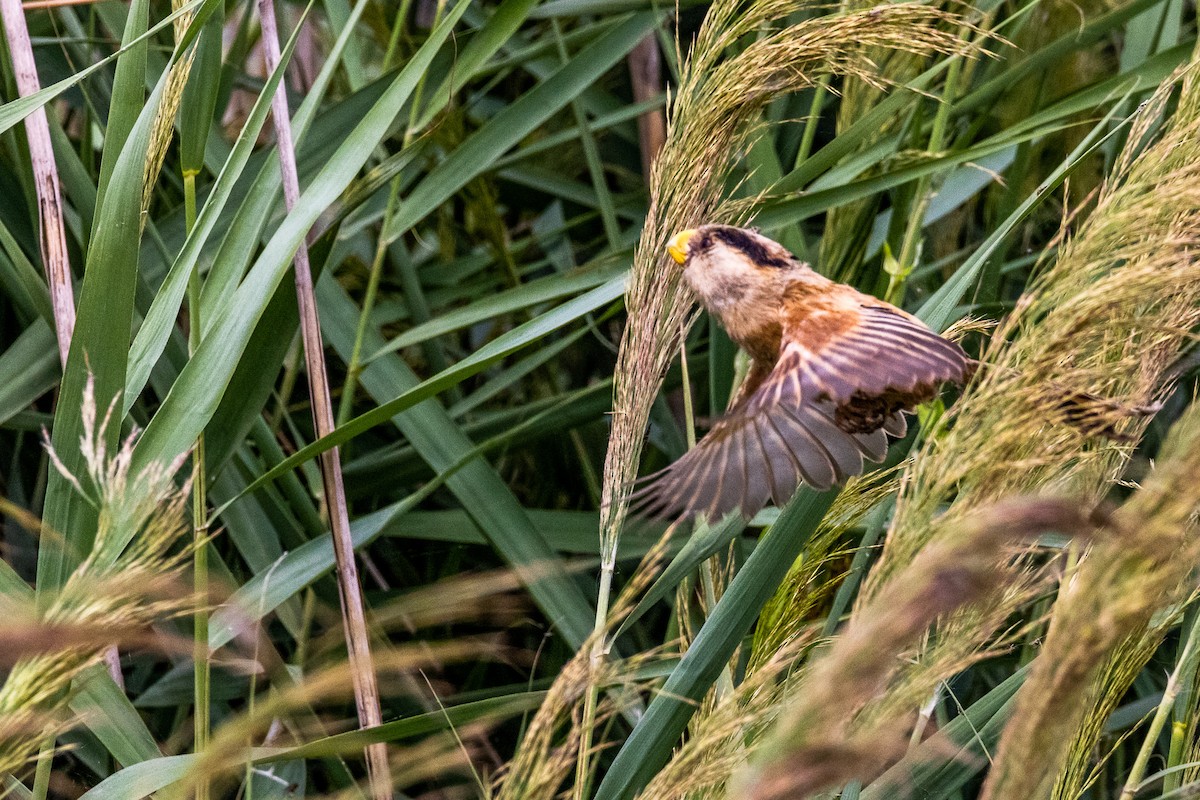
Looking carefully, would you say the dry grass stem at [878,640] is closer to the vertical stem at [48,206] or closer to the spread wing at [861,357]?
the spread wing at [861,357]

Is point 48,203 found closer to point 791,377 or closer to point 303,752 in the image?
point 303,752

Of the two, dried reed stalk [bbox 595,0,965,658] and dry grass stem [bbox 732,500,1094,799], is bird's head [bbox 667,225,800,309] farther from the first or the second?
dry grass stem [bbox 732,500,1094,799]

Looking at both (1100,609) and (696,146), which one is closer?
(1100,609)

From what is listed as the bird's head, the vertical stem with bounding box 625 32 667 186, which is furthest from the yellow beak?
the vertical stem with bounding box 625 32 667 186

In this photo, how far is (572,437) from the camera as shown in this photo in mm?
1714

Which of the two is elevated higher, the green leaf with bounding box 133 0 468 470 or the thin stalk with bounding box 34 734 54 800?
the green leaf with bounding box 133 0 468 470

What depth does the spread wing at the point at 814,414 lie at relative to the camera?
97 centimetres

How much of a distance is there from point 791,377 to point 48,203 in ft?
2.61

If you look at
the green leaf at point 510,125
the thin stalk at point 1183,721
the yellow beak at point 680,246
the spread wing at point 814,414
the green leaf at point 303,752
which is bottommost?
the thin stalk at point 1183,721

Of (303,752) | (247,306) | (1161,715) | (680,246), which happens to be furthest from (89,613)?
(1161,715)

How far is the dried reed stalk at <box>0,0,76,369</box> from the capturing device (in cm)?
122

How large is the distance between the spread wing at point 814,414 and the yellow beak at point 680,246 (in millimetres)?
133

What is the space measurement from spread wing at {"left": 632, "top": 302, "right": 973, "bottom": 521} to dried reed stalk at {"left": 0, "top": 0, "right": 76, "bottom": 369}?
640mm

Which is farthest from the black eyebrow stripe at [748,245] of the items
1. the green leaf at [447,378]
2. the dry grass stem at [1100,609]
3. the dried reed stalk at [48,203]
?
the dried reed stalk at [48,203]
